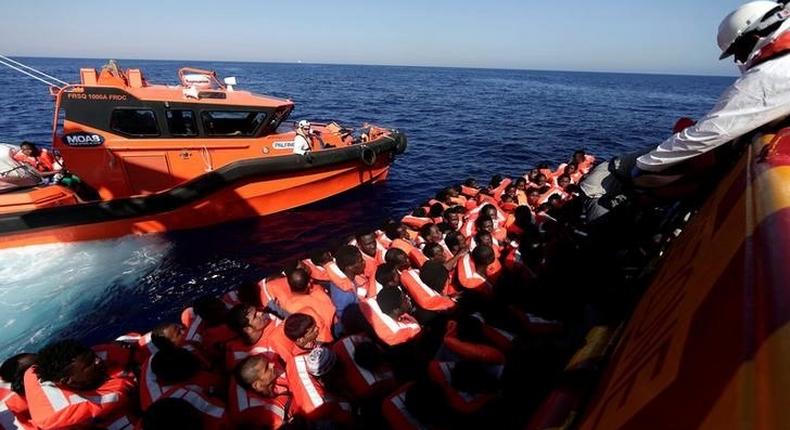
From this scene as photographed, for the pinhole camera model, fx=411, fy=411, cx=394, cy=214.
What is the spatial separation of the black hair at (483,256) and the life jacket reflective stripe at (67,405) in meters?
3.17

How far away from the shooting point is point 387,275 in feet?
13.3

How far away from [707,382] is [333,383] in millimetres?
2639

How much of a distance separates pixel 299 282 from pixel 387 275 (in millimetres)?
845

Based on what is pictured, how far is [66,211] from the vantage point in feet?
20.4

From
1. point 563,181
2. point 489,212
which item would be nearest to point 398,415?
point 489,212

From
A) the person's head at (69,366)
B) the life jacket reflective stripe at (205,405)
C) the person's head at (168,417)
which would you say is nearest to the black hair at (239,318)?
the life jacket reflective stripe at (205,405)

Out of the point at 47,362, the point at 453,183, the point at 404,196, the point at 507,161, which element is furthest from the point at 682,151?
the point at 507,161

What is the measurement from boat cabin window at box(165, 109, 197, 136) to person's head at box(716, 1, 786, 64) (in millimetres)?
7159

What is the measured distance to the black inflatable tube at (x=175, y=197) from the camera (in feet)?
19.9

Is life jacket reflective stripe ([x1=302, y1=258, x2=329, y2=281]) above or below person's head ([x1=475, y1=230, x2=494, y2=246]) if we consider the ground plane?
below

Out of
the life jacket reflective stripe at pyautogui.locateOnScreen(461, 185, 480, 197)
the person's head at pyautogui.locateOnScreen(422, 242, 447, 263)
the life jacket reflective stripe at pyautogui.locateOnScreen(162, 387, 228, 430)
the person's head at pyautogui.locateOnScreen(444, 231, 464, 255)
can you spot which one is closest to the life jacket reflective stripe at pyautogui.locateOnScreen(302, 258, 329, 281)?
the person's head at pyautogui.locateOnScreen(422, 242, 447, 263)

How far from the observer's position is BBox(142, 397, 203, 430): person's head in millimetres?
2161

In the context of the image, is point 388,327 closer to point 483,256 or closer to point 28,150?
point 483,256

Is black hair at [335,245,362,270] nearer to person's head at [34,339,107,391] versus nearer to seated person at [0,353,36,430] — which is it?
person's head at [34,339,107,391]
